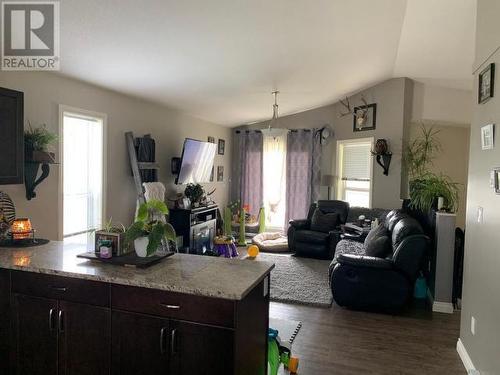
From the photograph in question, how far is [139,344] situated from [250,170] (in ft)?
20.7

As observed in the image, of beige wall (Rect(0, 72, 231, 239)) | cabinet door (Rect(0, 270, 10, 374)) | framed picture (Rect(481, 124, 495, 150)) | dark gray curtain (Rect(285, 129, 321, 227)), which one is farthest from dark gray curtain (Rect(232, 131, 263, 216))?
cabinet door (Rect(0, 270, 10, 374))

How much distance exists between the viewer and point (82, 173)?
4207 millimetres

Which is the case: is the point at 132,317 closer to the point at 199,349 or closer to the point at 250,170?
the point at 199,349

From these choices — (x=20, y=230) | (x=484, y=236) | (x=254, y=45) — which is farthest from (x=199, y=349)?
(x=254, y=45)

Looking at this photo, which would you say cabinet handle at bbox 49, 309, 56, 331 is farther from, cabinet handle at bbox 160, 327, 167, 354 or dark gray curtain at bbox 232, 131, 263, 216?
dark gray curtain at bbox 232, 131, 263, 216

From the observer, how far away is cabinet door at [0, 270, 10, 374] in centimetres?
220

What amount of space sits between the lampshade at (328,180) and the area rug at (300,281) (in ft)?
6.06

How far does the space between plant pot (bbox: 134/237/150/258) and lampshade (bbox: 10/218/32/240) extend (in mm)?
1071

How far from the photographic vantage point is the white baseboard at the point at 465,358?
2.70 metres

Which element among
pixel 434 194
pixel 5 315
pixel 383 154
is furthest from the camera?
pixel 383 154

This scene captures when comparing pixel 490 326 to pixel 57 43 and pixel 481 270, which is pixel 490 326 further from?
pixel 57 43

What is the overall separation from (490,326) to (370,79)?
4.31 m

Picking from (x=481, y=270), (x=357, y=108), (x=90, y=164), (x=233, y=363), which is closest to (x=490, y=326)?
(x=481, y=270)

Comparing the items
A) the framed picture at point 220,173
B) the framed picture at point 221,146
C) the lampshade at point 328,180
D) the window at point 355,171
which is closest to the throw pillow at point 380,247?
the window at point 355,171
